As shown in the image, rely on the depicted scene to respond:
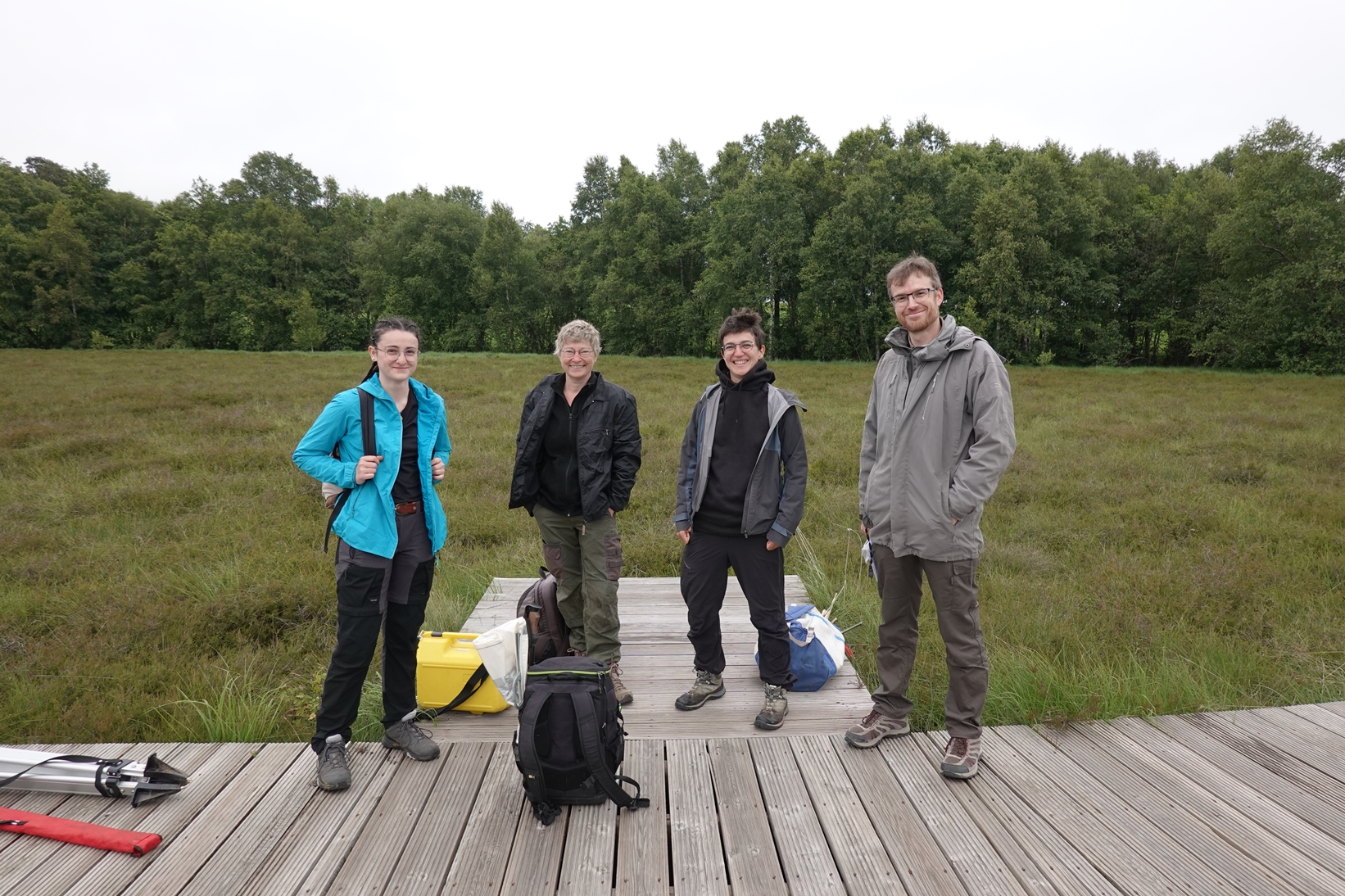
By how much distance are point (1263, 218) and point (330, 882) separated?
3967 centimetres

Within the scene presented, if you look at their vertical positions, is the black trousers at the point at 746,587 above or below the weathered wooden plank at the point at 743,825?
above

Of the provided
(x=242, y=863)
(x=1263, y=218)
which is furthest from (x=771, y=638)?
(x=1263, y=218)

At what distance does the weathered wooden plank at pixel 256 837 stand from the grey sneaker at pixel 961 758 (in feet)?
8.82

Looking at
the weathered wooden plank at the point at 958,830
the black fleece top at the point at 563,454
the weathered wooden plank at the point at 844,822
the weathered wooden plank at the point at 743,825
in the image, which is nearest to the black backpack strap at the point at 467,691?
the black fleece top at the point at 563,454

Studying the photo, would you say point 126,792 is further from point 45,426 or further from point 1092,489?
point 45,426

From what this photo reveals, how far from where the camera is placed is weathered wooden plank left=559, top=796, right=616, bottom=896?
2.45 metres

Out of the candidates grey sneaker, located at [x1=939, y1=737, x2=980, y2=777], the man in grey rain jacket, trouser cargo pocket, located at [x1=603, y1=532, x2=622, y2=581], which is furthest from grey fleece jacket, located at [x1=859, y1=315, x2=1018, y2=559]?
trouser cargo pocket, located at [x1=603, y1=532, x2=622, y2=581]

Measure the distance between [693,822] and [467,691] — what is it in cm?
142

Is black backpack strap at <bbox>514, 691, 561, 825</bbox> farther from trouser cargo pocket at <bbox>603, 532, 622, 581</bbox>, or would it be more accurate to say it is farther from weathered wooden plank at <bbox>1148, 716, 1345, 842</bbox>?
weathered wooden plank at <bbox>1148, 716, 1345, 842</bbox>

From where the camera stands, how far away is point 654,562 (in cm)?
675

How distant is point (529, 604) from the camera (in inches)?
164

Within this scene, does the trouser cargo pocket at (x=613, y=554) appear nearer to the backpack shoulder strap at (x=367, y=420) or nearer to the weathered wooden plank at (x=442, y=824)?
the weathered wooden plank at (x=442, y=824)

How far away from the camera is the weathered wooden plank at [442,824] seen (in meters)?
2.47

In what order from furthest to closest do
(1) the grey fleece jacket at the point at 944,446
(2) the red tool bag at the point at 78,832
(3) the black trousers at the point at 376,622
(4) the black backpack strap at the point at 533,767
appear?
(3) the black trousers at the point at 376,622 → (1) the grey fleece jacket at the point at 944,446 → (4) the black backpack strap at the point at 533,767 → (2) the red tool bag at the point at 78,832
